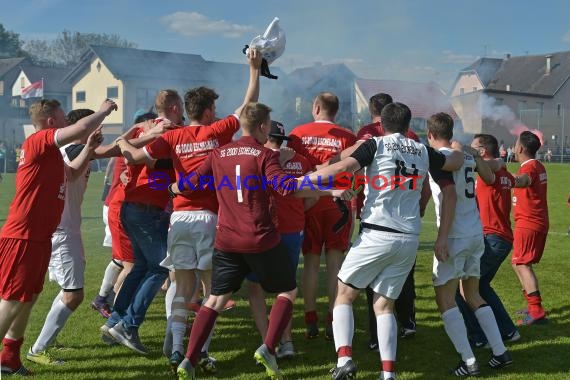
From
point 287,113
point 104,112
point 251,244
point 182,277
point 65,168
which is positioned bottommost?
point 182,277

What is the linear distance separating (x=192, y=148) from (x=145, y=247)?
1195 millimetres

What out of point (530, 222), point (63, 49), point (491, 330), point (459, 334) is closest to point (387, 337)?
point (459, 334)

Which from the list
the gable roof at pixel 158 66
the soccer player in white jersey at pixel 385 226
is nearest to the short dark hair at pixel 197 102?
the soccer player in white jersey at pixel 385 226

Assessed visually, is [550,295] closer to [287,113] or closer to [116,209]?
[116,209]

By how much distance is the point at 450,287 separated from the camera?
4898mm

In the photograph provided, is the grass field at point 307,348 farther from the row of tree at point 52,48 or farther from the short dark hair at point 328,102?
the row of tree at point 52,48

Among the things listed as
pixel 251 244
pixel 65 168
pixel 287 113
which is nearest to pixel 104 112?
pixel 65 168

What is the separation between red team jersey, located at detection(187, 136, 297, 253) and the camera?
440cm

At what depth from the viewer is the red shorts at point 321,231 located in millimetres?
6035

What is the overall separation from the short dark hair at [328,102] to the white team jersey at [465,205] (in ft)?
4.78

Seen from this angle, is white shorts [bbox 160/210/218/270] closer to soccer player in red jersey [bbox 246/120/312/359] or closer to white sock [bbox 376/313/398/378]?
soccer player in red jersey [bbox 246/120/312/359]

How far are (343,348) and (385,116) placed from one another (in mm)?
1764

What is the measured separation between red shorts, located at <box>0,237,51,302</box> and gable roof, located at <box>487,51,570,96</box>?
34834 millimetres

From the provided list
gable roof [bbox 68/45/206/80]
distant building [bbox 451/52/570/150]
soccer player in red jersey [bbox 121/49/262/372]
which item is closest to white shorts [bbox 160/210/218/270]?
soccer player in red jersey [bbox 121/49/262/372]
